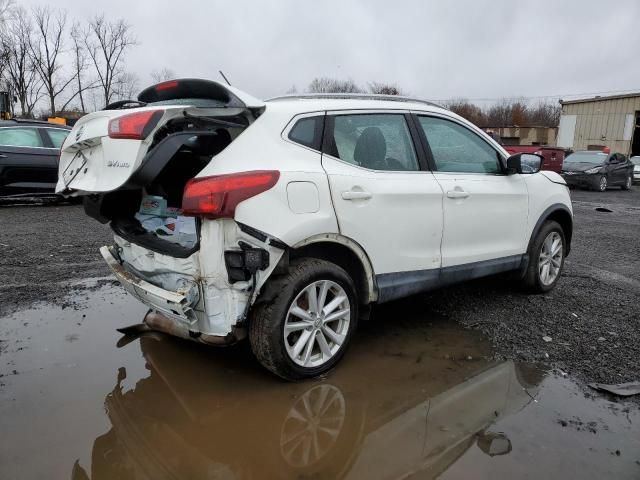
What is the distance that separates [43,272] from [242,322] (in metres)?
3.54

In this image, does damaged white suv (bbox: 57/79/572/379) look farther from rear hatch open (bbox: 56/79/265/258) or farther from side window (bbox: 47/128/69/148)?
side window (bbox: 47/128/69/148)

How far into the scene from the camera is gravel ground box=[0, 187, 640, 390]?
380 centimetres

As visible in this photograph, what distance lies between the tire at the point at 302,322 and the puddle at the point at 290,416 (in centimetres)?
16

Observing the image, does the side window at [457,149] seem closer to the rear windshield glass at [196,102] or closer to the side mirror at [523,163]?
the side mirror at [523,163]

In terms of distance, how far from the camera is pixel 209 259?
2.87 m

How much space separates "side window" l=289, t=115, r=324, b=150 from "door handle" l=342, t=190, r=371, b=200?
354 millimetres

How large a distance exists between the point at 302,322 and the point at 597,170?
722 inches

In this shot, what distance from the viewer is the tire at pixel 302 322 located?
3.00m

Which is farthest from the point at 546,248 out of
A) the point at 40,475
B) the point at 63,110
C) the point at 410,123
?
the point at 63,110

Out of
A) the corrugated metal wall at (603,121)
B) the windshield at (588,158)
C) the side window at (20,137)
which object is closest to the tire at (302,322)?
the side window at (20,137)

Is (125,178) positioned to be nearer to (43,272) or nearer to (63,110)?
(43,272)

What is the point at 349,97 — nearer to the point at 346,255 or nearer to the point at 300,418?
the point at 346,255

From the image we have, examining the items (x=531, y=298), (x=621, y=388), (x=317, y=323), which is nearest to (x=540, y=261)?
(x=531, y=298)

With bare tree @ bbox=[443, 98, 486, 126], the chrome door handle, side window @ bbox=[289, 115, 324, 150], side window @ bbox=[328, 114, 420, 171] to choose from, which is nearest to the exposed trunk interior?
side window @ bbox=[289, 115, 324, 150]
